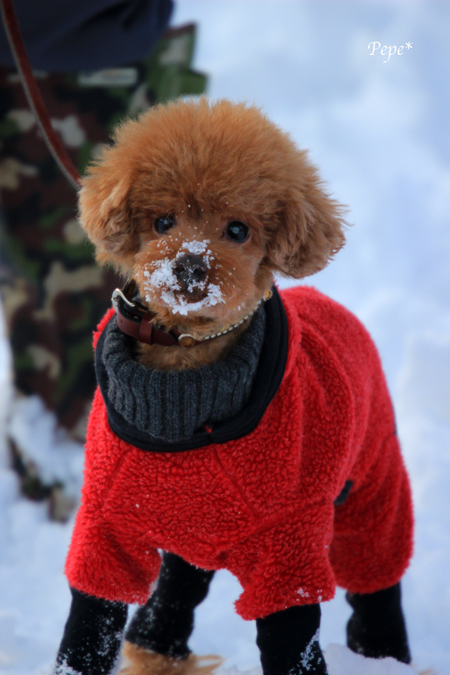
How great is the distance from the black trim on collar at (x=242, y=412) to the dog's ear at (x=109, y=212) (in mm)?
141

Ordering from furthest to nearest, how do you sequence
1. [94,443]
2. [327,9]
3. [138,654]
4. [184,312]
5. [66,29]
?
[327,9], [66,29], [138,654], [94,443], [184,312]

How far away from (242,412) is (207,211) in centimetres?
25

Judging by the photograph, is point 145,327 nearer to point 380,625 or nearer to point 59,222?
point 380,625

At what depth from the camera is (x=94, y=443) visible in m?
0.85

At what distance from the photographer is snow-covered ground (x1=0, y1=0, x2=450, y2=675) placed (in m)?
1.92

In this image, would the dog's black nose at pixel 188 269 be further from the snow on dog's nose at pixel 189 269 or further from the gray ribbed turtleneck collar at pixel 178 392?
the gray ribbed turtleneck collar at pixel 178 392

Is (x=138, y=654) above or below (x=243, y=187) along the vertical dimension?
below

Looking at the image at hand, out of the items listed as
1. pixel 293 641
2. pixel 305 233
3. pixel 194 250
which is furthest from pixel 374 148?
pixel 293 641

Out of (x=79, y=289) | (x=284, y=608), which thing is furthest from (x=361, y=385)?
(x=79, y=289)

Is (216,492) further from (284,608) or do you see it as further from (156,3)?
(156,3)

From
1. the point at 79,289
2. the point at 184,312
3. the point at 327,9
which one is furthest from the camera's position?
the point at 327,9

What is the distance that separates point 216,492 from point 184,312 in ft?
0.76

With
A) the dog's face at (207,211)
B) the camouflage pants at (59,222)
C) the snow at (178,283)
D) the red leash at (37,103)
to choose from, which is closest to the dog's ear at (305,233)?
the dog's face at (207,211)

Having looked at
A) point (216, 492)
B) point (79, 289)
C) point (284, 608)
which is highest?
point (79, 289)
